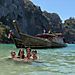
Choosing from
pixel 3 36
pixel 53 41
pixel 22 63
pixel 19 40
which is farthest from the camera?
pixel 3 36

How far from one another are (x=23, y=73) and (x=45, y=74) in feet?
6.43

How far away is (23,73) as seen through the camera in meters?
25.1

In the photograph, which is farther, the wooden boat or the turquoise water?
the wooden boat

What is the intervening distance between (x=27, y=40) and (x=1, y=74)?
5467cm

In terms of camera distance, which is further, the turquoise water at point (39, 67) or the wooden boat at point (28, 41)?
the wooden boat at point (28, 41)

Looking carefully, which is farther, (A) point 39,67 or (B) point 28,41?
(B) point 28,41

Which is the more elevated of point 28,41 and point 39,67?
point 28,41

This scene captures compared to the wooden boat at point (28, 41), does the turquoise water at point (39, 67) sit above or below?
below

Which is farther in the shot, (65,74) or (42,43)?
(42,43)

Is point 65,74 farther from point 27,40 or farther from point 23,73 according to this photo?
point 27,40

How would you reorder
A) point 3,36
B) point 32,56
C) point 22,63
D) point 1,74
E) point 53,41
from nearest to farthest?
point 1,74 → point 22,63 → point 32,56 → point 53,41 → point 3,36

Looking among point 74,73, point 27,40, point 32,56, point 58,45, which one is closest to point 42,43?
point 27,40

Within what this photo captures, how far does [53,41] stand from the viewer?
88.1 m

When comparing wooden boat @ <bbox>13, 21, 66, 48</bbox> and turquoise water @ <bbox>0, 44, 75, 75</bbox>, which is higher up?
wooden boat @ <bbox>13, 21, 66, 48</bbox>
